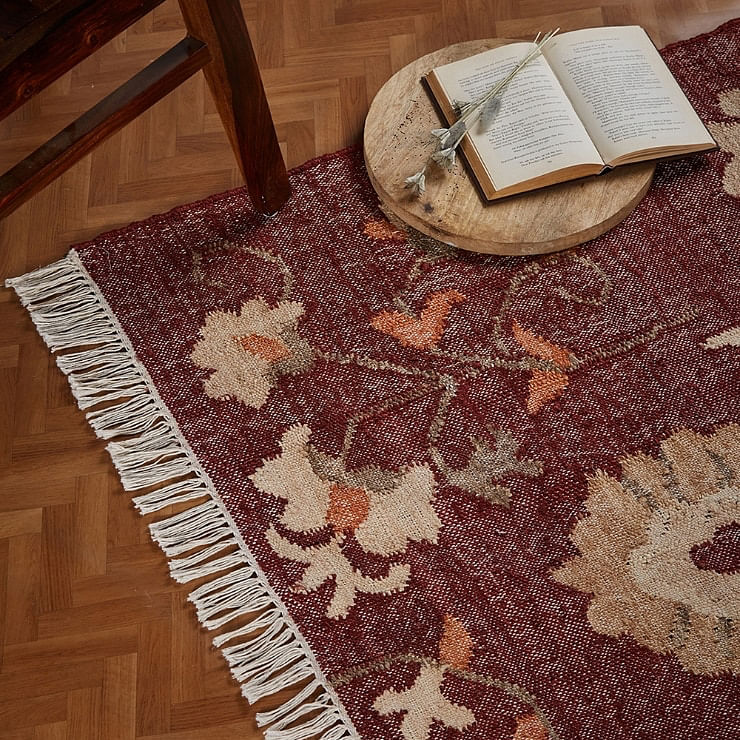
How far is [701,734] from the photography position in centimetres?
103

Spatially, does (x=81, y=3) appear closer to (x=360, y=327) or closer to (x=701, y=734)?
(x=360, y=327)

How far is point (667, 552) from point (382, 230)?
64 centimetres

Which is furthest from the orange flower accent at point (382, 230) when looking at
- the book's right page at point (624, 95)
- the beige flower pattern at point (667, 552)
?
the beige flower pattern at point (667, 552)

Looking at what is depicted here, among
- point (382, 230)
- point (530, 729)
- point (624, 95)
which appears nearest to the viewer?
point (530, 729)

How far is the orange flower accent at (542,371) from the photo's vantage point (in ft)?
4.06

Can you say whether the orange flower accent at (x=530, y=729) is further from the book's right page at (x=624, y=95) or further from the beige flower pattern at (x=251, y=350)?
the book's right page at (x=624, y=95)

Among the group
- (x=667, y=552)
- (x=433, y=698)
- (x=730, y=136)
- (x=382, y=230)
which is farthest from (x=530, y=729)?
(x=730, y=136)

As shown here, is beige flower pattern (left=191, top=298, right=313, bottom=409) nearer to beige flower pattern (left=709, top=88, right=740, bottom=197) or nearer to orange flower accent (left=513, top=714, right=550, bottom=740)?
orange flower accent (left=513, top=714, right=550, bottom=740)

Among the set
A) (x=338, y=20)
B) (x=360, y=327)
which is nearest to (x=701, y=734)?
(x=360, y=327)

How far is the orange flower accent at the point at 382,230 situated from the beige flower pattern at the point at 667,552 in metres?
0.49

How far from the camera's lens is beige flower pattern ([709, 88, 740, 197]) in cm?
140

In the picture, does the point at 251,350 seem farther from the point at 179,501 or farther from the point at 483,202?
the point at 483,202

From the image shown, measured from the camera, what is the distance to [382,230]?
1.39m

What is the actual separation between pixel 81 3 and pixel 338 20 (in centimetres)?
76
